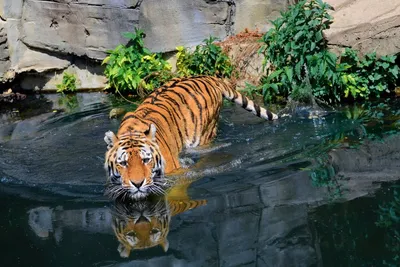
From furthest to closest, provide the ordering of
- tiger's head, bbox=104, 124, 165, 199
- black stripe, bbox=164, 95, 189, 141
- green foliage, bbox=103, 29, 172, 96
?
green foliage, bbox=103, 29, 172, 96 < black stripe, bbox=164, 95, 189, 141 < tiger's head, bbox=104, 124, 165, 199

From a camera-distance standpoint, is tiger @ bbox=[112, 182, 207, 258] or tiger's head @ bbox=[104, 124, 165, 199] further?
tiger's head @ bbox=[104, 124, 165, 199]

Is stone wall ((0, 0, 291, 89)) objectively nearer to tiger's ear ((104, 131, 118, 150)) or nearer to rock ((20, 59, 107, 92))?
rock ((20, 59, 107, 92))

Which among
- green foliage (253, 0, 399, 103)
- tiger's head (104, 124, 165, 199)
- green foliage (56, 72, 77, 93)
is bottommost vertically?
tiger's head (104, 124, 165, 199)

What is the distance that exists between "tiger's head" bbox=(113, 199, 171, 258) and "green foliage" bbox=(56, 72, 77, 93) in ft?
14.7

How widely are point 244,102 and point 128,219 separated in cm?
241

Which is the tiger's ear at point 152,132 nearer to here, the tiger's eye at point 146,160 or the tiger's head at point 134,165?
the tiger's head at point 134,165

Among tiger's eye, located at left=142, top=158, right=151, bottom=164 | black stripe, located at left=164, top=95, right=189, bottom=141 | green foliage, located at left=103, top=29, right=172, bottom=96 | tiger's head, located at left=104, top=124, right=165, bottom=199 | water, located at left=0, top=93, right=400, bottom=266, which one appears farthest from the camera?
green foliage, located at left=103, top=29, right=172, bottom=96

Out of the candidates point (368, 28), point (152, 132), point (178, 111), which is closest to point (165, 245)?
point (152, 132)

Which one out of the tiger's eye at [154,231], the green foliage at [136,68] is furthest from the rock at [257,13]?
the tiger's eye at [154,231]

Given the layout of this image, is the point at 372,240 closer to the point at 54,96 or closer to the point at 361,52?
the point at 361,52

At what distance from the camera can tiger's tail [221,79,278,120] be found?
666cm

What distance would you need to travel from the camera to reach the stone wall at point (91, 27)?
8781mm

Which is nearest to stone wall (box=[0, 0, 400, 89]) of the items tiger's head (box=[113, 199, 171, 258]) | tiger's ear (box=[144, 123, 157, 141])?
tiger's ear (box=[144, 123, 157, 141])

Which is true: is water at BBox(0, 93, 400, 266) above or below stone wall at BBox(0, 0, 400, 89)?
below
